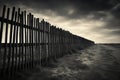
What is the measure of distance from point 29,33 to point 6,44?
4.15 ft

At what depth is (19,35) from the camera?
3939mm

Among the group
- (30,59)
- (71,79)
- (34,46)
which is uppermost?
(34,46)

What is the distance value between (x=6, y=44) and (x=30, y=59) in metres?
1.41

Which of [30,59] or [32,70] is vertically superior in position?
[30,59]

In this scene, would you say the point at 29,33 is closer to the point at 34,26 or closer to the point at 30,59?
the point at 34,26

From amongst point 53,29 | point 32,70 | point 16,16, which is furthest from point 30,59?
point 53,29

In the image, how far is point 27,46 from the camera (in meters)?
4.38

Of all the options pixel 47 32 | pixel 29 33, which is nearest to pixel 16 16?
pixel 29 33

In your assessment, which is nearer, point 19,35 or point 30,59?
point 19,35

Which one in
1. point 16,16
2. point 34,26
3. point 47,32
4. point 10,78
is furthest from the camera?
point 47,32

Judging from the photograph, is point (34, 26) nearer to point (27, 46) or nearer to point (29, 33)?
point (29, 33)

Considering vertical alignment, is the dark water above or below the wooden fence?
below

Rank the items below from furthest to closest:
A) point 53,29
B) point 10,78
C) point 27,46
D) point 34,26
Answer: point 53,29 < point 34,26 < point 27,46 < point 10,78

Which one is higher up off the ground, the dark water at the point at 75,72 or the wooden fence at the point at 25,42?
the wooden fence at the point at 25,42
